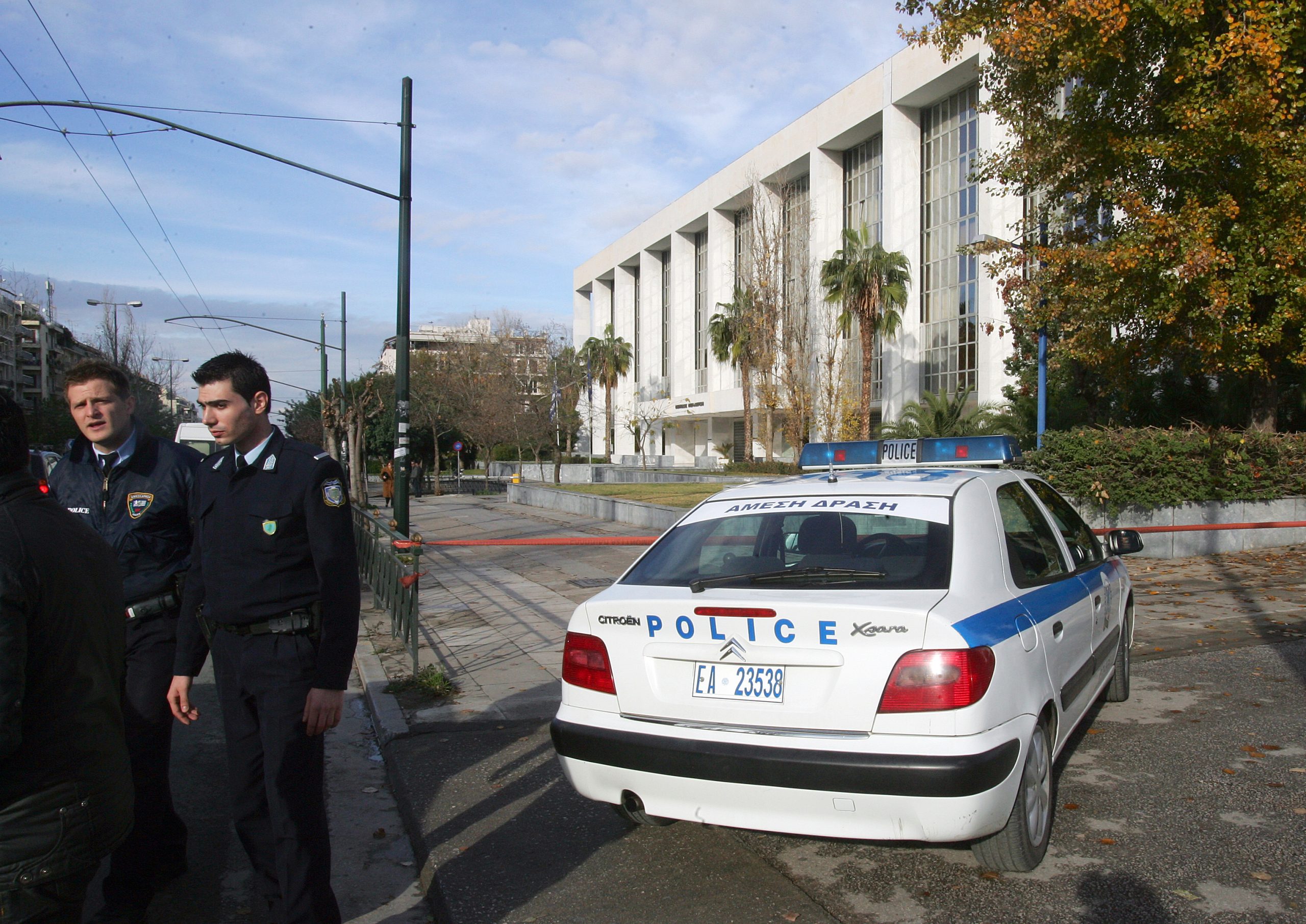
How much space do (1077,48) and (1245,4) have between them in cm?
189

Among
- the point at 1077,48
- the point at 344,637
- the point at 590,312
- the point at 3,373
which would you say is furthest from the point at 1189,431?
the point at 3,373

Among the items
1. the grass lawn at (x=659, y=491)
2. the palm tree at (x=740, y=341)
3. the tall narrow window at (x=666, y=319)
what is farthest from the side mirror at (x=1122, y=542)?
the tall narrow window at (x=666, y=319)

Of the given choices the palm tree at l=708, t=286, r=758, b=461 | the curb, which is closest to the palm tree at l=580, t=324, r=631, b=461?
the palm tree at l=708, t=286, r=758, b=461

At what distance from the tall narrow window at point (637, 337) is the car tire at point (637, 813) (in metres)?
66.9

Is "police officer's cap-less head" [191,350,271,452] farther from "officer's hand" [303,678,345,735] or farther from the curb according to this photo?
the curb

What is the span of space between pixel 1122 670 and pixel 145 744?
5328mm

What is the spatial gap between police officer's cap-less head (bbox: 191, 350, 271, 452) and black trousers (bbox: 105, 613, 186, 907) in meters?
0.91

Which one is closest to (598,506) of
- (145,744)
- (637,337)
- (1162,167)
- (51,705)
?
(1162,167)

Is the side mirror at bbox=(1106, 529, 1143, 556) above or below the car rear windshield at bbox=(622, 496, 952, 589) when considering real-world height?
below

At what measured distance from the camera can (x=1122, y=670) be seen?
5902 millimetres

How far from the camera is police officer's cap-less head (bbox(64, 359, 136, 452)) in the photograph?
3.62 m

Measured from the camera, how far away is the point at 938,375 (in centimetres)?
3938

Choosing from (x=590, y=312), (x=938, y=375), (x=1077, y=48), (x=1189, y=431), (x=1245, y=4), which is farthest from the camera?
(x=590, y=312)

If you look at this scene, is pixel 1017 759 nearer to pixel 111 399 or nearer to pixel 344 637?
pixel 344 637
